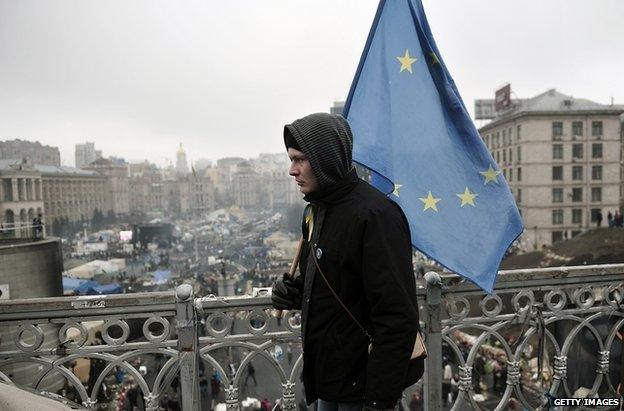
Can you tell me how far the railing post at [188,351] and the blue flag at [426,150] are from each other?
1.72 meters

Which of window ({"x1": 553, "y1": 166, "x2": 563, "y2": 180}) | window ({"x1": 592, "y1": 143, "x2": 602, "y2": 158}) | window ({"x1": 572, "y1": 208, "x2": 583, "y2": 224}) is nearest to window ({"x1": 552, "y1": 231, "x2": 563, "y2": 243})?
window ({"x1": 572, "y1": 208, "x2": 583, "y2": 224})

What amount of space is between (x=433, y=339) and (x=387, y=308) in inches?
68.4

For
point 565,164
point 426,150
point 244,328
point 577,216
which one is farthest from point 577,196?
point 244,328

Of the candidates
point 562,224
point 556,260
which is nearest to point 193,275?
point 556,260

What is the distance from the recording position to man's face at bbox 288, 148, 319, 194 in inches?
82.0

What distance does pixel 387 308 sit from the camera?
1.83 m

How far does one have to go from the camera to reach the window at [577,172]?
47.5 meters

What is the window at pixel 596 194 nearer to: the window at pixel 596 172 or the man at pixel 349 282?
the window at pixel 596 172

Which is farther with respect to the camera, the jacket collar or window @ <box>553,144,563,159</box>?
window @ <box>553,144,563,159</box>
